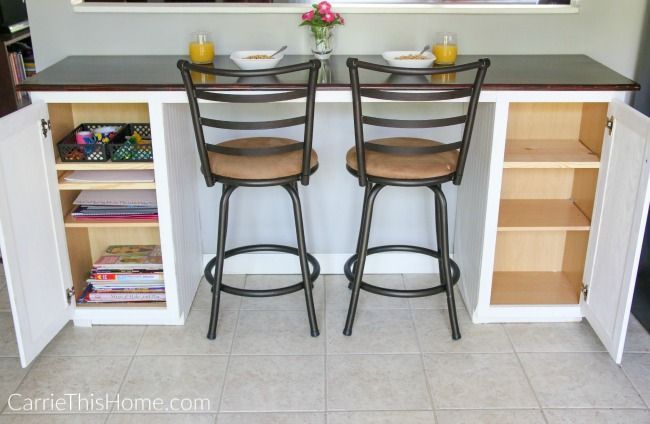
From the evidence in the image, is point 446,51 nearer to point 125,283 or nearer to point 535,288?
point 535,288

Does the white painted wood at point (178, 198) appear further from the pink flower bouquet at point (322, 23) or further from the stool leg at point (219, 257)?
the pink flower bouquet at point (322, 23)

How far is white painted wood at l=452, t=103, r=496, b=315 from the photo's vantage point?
8.32 feet

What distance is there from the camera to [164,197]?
252 centimetres

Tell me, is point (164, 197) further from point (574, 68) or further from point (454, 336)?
point (574, 68)

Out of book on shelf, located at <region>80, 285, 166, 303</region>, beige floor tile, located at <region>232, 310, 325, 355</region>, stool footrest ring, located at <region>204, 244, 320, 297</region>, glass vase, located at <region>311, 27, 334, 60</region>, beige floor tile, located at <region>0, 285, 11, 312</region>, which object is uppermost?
glass vase, located at <region>311, 27, 334, 60</region>

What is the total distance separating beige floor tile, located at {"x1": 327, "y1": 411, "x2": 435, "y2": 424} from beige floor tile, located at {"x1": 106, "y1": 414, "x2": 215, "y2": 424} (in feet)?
1.31

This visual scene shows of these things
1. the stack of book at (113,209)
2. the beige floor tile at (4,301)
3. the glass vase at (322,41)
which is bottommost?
the beige floor tile at (4,301)

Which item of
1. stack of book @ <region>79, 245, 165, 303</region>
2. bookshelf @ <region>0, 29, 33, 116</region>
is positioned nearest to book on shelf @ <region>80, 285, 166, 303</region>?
stack of book @ <region>79, 245, 165, 303</region>

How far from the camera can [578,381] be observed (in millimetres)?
2385

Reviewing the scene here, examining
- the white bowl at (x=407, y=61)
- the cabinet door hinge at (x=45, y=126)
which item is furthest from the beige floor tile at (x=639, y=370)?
the cabinet door hinge at (x=45, y=126)

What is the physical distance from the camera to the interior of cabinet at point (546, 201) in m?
2.61

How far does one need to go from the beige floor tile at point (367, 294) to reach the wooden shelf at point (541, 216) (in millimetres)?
548

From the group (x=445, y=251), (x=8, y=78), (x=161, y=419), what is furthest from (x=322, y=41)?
(x=8, y=78)

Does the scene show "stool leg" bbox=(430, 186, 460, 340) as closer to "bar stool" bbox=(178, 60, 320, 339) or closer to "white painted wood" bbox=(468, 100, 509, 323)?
"white painted wood" bbox=(468, 100, 509, 323)
